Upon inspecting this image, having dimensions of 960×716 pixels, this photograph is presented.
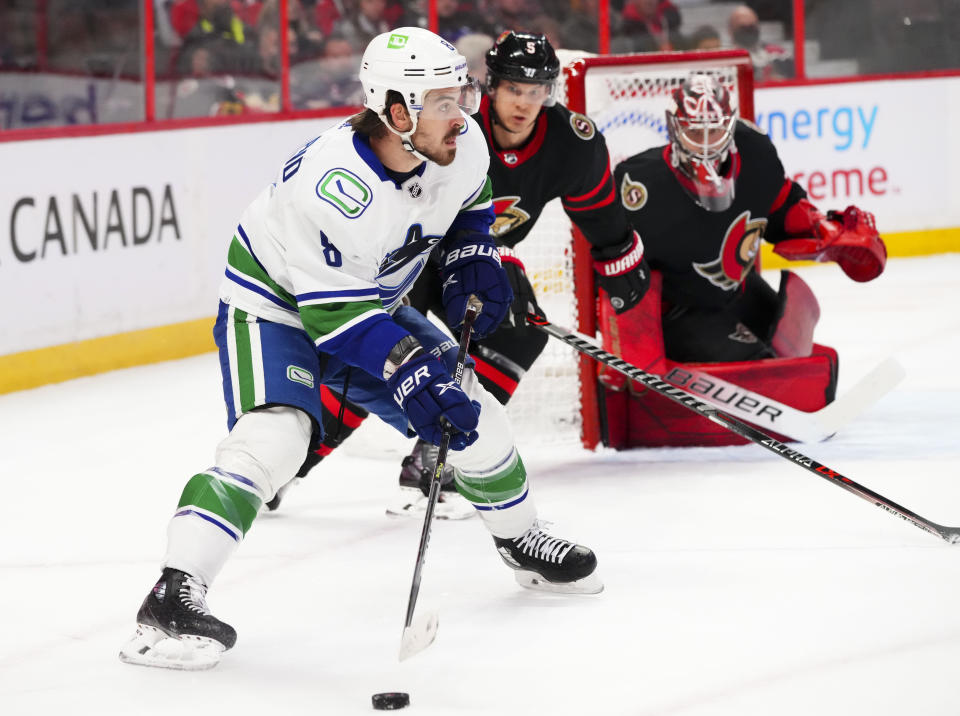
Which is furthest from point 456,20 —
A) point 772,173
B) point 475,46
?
point 772,173

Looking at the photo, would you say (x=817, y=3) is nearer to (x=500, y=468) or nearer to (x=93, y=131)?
(x=93, y=131)

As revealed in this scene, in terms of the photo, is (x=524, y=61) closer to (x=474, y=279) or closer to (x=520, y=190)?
(x=520, y=190)

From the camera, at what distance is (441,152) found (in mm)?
2400

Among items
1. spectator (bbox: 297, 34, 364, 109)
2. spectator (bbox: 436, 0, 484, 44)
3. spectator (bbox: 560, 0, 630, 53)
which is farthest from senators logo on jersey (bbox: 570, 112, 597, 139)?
spectator (bbox: 560, 0, 630, 53)

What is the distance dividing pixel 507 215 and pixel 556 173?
0.51ft

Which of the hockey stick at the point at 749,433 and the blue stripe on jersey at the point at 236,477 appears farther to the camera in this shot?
the hockey stick at the point at 749,433

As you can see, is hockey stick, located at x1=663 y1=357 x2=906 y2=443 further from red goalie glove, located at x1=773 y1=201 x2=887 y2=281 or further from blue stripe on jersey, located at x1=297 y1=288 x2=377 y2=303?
blue stripe on jersey, located at x1=297 y1=288 x2=377 y2=303

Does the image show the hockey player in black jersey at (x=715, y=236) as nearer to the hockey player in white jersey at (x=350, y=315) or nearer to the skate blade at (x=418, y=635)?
the hockey player in white jersey at (x=350, y=315)

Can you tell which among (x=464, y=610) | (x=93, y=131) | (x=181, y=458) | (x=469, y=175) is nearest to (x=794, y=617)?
(x=464, y=610)

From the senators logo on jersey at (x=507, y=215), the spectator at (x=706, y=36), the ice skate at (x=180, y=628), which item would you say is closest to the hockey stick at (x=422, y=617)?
the ice skate at (x=180, y=628)

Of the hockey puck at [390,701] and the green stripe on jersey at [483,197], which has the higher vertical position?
the green stripe on jersey at [483,197]

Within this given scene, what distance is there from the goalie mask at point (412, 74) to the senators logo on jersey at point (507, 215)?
3.12 feet

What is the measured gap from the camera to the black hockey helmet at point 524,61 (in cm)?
318

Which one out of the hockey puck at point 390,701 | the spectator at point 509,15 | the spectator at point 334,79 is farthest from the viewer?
the spectator at point 509,15
